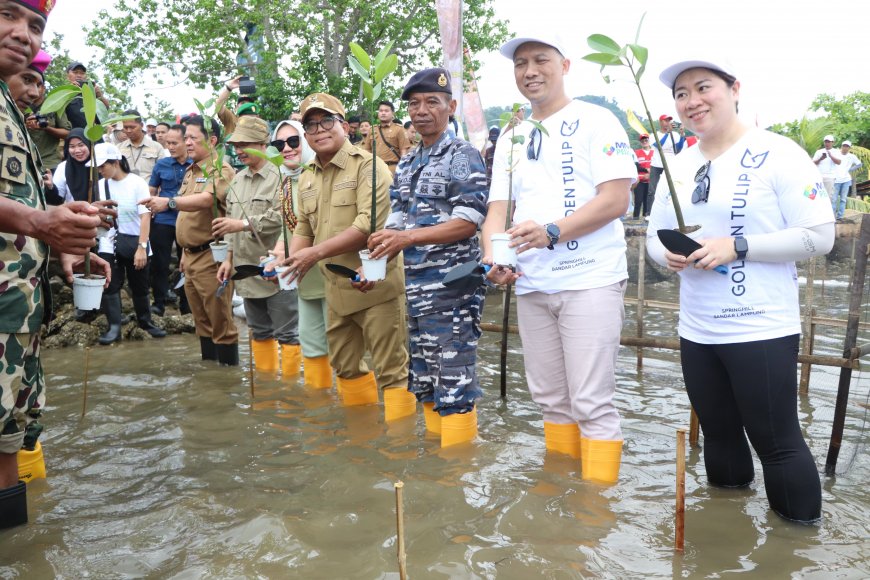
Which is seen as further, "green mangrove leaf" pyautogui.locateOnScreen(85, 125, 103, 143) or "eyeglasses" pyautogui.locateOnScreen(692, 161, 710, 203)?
"green mangrove leaf" pyautogui.locateOnScreen(85, 125, 103, 143)

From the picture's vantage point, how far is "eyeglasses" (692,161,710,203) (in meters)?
3.03

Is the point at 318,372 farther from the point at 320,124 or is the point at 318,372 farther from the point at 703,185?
the point at 703,185

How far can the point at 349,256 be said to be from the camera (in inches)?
190

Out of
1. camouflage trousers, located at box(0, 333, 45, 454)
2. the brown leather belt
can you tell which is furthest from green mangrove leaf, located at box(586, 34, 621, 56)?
the brown leather belt

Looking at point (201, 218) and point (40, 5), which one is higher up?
point (40, 5)

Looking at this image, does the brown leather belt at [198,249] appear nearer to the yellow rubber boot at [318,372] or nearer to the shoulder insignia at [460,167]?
the yellow rubber boot at [318,372]

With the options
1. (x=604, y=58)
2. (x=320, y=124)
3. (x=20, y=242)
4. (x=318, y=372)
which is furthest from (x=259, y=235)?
(x=604, y=58)

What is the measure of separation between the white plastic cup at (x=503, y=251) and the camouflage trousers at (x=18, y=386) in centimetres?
199

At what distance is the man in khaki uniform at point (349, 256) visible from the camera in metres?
4.55

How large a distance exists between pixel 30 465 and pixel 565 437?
2.80 metres

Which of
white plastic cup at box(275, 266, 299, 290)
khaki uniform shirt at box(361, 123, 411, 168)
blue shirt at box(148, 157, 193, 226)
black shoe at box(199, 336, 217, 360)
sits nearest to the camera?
white plastic cup at box(275, 266, 299, 290)

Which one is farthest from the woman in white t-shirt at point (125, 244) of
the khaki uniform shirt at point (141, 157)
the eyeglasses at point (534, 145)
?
the eyeglasses at point (534, 145)

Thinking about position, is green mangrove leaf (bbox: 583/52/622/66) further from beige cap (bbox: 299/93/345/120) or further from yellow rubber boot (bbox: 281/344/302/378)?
yellow rubber boot (bbox: 281/344/302/378)

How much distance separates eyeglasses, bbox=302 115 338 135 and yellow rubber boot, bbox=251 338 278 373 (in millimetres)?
2344
